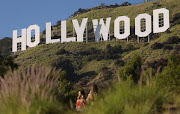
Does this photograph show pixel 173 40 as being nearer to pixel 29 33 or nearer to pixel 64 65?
pixel 64 65

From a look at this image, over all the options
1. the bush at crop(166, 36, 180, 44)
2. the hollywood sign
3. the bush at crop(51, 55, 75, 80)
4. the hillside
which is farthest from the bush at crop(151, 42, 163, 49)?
the bush at crop(51, 55, 75, 80)

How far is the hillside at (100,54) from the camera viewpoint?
5853 centimetres

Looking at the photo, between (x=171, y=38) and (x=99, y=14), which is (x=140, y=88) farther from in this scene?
(x=99, y=14)

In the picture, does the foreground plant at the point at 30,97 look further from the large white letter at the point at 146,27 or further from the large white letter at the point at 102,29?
the large white letter at the point at 102,29

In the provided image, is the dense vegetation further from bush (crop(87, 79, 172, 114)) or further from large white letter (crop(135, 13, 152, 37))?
large white letter (crop(135, 13, 152, 37))

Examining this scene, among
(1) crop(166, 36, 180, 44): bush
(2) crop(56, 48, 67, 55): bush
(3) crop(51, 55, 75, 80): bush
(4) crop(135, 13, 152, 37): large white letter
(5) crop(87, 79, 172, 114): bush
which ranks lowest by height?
(5) crop(87, 79, 172, 114): bush

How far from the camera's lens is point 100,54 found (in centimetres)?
6956

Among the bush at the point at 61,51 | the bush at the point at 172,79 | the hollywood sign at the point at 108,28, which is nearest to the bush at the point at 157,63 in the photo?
the hollywood sign at the point at 108,28

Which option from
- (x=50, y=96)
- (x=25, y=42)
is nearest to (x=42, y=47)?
(x=25, y=42)

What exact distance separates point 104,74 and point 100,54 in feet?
46.4

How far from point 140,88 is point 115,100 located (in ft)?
1.84

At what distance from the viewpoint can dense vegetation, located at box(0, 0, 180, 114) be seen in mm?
6051

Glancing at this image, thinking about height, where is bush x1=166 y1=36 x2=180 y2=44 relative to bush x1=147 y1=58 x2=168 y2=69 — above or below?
above

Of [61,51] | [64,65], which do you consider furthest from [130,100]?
[61,51]
